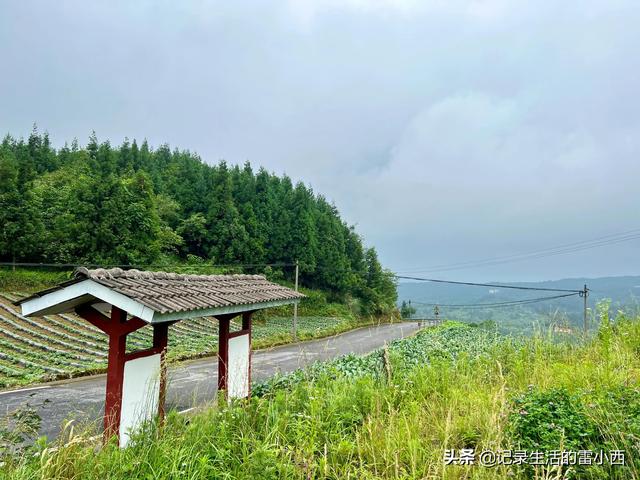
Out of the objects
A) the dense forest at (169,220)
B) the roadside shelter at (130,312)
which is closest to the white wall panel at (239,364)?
the roadside shelter at (130,312)

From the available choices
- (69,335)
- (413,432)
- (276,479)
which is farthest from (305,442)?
(69,335)

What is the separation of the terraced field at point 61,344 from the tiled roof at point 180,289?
3.18 m

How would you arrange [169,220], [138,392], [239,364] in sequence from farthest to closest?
[169,220]
[239,364]
[138,392]

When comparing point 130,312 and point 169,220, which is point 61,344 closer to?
point 130,312

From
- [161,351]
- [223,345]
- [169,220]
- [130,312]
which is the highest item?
[169,220]

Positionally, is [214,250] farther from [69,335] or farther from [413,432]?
[413,432]

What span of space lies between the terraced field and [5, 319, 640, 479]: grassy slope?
5.41 m

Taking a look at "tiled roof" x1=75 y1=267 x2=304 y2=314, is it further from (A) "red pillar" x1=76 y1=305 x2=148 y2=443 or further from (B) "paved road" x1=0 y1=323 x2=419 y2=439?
(B) "paved road" x1=0 y1=323 x2=419 y2=439

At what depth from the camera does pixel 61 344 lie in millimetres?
15125

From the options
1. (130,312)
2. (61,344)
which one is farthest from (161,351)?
(61,344)

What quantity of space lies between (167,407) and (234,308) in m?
3.35

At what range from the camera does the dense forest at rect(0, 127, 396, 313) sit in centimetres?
2558

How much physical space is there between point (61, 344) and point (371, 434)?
52.8 ft

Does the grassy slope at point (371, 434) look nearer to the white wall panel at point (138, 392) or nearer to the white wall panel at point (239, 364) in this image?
the white wall panel at point (138, 392)
